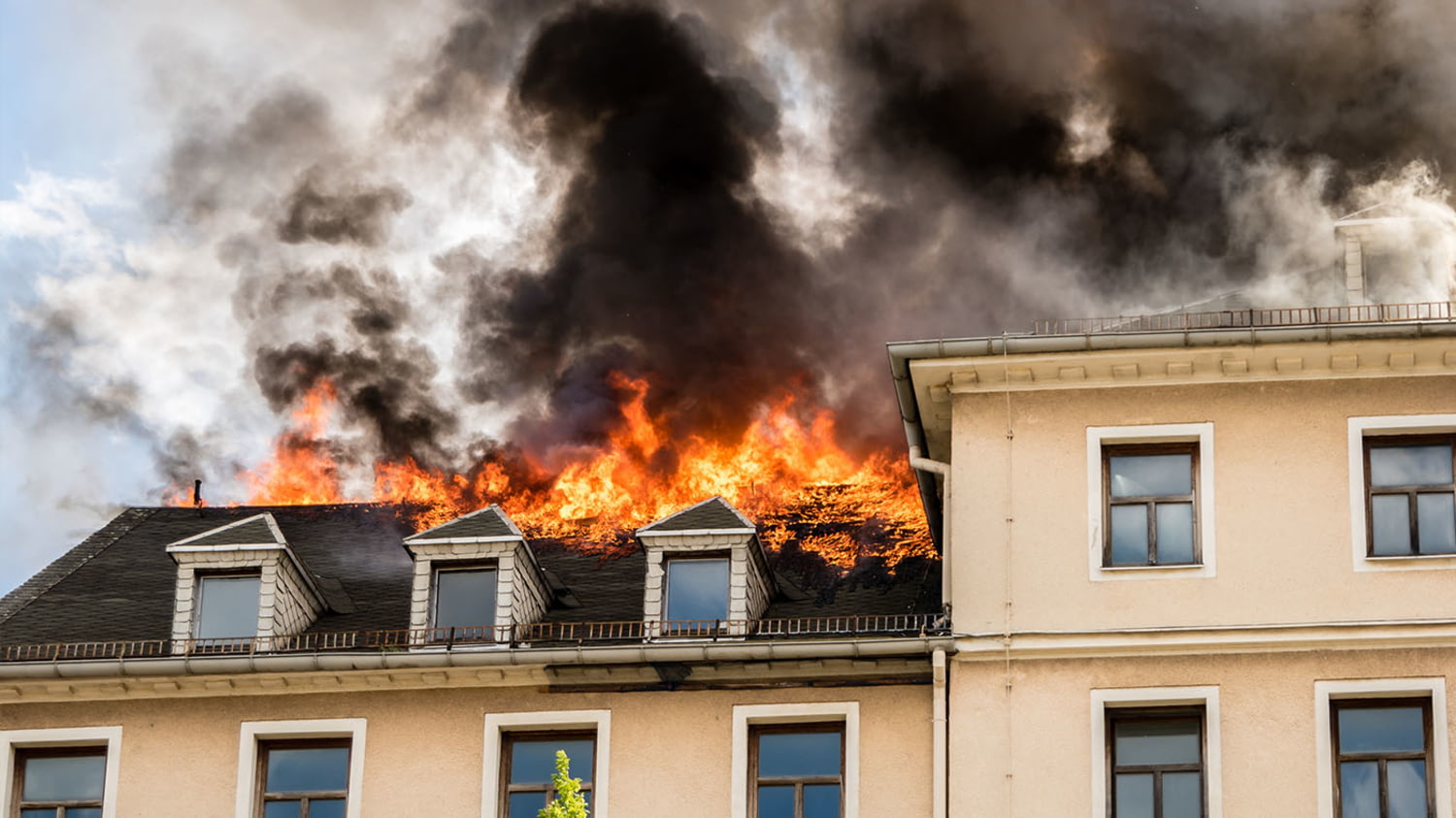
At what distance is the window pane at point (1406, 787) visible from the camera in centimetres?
2800

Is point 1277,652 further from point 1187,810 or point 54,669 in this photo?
point 54,669

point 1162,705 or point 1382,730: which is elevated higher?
point 1162,705

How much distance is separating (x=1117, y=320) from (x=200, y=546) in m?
12.1

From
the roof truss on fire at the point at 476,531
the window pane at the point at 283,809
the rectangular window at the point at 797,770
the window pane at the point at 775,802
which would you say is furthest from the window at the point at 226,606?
the window pane at the point at 775,802

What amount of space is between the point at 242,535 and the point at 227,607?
0.97 meters

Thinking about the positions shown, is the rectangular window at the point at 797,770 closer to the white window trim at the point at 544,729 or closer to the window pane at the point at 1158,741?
the white window trim at the point at 544,729

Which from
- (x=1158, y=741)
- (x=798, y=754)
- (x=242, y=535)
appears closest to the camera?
(x=1158, y=741)

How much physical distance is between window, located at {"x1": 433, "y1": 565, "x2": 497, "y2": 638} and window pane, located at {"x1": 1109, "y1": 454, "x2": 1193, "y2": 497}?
7.98 metres

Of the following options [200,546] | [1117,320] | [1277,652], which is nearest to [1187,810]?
[1277,652]

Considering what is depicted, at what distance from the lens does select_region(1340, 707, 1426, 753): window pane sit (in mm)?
28438

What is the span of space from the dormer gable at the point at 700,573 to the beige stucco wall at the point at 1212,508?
2807 millimetres

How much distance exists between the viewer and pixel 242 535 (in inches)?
1291

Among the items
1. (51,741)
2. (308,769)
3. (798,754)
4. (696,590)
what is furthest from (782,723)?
(51,741)

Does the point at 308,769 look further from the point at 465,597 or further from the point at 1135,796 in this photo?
the point at 1135,796
